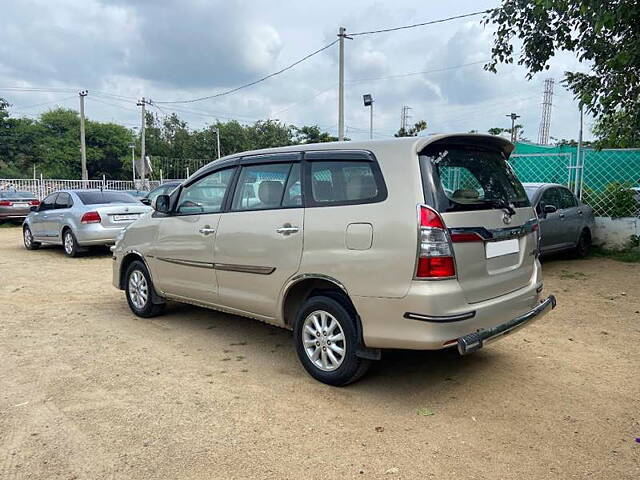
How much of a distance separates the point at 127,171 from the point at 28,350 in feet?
184

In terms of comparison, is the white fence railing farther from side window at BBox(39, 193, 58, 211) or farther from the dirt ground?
the dirt ground

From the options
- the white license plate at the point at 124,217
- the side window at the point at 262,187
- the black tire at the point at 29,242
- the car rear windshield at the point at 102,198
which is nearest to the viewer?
the side window at the point at 262,187

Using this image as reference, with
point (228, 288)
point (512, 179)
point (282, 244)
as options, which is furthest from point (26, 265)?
point (512, 179)

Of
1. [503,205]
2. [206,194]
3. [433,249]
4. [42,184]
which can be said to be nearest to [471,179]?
[503,205]

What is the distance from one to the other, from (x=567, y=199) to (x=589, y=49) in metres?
2.64

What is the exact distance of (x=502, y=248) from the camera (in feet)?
12.2

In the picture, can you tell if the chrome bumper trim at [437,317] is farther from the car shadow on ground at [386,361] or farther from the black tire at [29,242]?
the black tire at [29,242]

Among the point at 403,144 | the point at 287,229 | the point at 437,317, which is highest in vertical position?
the point at 403,144

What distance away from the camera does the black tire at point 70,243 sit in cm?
1055

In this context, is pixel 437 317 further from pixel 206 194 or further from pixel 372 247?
pixel 206 194

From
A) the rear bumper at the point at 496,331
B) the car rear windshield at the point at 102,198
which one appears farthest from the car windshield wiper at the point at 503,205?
the car rear windshield at the point at 102,198

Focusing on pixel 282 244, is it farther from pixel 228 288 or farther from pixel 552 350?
pixel 552 350

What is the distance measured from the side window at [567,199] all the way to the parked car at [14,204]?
1623cm

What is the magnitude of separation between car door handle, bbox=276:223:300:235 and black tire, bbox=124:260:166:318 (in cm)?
227
